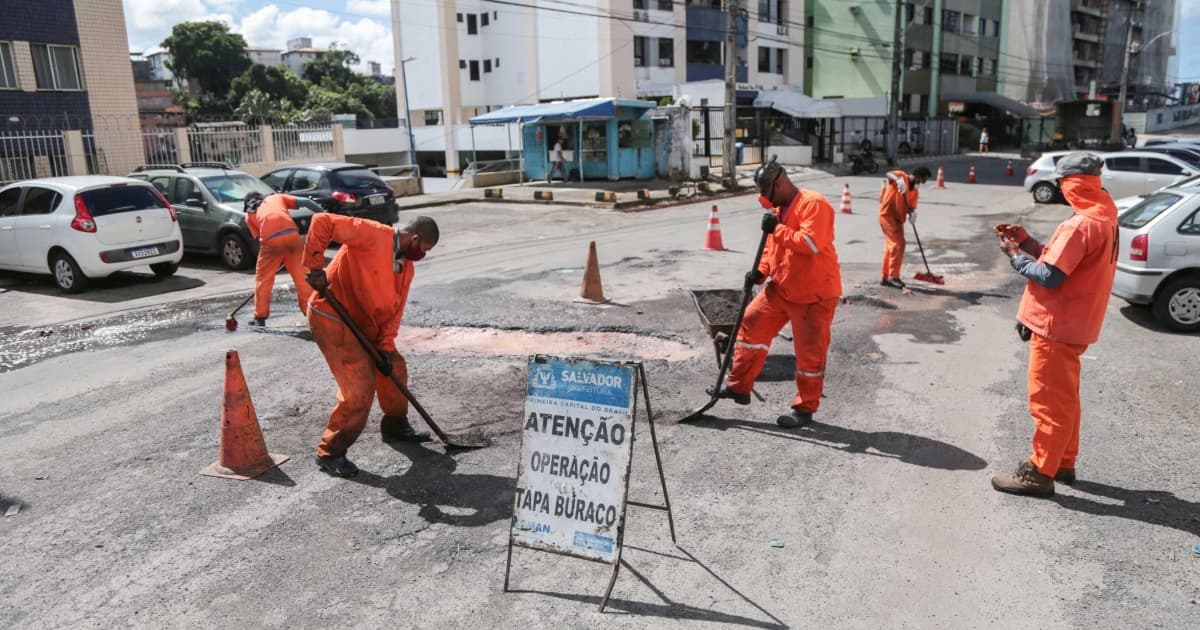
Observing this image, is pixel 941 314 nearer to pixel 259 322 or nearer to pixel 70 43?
pixel 259 322

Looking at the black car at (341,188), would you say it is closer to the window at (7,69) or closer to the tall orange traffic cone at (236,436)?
the tall orange traffic cone at (236,436)

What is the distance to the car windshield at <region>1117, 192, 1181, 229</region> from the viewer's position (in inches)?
335

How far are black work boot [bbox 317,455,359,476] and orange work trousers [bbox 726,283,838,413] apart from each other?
2.72m

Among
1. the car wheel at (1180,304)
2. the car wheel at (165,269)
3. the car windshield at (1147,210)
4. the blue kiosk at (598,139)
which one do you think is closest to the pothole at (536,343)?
the car wheel at (1180,304)

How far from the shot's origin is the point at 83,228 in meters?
11.0

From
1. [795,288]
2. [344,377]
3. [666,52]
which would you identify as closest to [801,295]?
[795,288]

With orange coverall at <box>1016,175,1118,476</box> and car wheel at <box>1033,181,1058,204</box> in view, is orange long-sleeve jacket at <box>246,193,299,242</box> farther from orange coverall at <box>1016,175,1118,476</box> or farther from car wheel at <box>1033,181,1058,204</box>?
car wheel at <box>1033,181,1058,204</box>

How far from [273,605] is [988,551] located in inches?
137

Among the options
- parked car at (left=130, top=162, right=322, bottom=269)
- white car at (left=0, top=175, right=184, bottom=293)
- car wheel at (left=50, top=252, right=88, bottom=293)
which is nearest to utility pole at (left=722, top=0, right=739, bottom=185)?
parked car at (left=130, top=162, right=322, bottom=269)

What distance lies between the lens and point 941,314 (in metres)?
9.17

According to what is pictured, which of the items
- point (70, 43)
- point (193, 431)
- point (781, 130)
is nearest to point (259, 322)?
point (193, 431)

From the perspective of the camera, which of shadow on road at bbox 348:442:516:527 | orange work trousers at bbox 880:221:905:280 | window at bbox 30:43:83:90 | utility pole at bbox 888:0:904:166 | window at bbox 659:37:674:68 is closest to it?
shadow on road at bbox 348:442:516:527

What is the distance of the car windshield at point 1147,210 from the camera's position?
8.51m

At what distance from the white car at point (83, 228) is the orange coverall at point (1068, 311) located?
1142 centimetres
